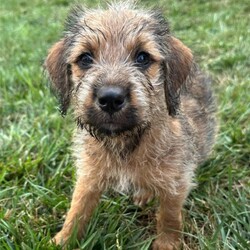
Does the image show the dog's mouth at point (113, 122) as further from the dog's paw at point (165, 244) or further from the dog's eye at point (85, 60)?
the dog's paw at point (165, 244)

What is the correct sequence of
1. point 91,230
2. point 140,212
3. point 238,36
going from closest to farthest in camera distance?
point 91,230
point 140,212
point 238,36

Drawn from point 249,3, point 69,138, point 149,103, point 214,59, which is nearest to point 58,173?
point 69,138

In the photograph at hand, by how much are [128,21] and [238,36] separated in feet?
15.8

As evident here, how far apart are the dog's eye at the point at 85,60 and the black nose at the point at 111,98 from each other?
1.73 ft

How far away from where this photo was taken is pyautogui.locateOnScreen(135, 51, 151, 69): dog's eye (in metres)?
3.83

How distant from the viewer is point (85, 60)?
3.92 meters

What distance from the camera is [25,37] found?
938cm

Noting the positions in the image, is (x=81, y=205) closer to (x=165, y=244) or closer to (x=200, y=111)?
(x=165, y=244)

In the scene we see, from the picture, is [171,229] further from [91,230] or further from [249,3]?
[249,3]

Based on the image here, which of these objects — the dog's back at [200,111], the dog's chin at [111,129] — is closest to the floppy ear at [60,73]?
the dog's chin at [111,129]

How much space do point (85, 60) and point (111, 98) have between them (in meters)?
0.70

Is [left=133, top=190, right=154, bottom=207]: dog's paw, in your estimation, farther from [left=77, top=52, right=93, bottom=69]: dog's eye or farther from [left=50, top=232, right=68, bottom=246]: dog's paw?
[left=77, top=52, right=93, bottom=69]: dog's eye

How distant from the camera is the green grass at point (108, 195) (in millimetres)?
4105

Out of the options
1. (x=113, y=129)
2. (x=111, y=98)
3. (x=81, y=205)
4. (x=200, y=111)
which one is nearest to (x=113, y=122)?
(x=113, y=129)
